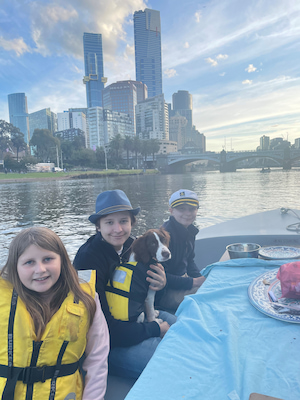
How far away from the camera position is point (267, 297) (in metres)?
1.37

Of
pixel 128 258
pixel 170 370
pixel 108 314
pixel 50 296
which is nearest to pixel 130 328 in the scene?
pixel 108 314

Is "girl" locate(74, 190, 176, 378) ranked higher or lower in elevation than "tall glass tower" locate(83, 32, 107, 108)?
lower

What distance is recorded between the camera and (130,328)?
5.52ft

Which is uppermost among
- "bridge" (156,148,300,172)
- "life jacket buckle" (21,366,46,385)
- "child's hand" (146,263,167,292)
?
"bridge" (156,148,300,172)

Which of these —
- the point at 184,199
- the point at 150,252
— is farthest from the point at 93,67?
the point at 150,252

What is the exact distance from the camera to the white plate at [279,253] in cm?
197

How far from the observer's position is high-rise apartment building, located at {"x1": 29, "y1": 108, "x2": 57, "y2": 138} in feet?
564

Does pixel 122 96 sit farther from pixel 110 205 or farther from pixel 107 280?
pixel 107 280

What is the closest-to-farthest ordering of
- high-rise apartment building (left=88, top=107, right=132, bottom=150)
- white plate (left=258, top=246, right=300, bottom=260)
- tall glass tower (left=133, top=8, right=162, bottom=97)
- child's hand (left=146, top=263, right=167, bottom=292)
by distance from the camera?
child's hand (left=146, top=263, right=167, bottom=292) → white plate (left=258, top=246, right=300, bottom=260) → high-rise apartment building (left=88, top=107, right=132, bottom=150) → tall glass tower (left=133, top=8, right=162, bottom=97)

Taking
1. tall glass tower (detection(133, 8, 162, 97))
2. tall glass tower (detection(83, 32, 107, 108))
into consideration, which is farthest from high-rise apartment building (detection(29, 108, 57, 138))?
tall glass tower (detection(133, 8, 162, 97))

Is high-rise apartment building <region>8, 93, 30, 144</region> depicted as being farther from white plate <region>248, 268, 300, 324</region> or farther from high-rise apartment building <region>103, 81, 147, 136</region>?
white plate <region>248, 268, 300, 324</region>

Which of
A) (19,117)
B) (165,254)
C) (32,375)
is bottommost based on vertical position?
(32,375)

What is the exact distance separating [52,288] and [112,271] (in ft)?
1.61

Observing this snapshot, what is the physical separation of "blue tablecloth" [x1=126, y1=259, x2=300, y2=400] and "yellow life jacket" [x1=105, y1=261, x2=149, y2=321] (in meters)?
0.42
